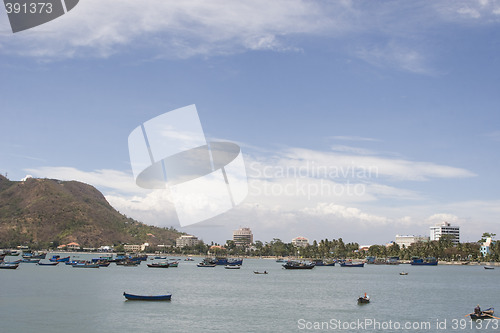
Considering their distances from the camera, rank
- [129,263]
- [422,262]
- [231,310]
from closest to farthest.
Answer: [231,310]
[129,263]
[422,262]

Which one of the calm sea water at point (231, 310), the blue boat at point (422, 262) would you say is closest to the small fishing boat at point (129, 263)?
the calm sea water at point (231, 310)

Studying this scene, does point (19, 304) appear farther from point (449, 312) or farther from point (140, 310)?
point (449, 312)

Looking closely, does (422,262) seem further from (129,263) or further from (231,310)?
(231,310)

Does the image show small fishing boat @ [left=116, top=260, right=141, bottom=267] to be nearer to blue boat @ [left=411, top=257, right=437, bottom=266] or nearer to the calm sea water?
the calm sea water

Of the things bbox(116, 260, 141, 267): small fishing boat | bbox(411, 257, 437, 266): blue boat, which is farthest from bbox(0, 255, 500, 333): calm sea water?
bbox(411, 257, 437, 266): blue boat

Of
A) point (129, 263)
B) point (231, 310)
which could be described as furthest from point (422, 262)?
point (231, 310)

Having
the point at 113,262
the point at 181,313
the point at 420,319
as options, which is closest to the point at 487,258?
the point at 113,262

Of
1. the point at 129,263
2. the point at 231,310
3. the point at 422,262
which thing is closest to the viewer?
the point at 231,310

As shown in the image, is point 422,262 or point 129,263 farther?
point 422,262

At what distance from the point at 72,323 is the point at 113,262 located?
487ft

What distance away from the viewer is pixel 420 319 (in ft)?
160

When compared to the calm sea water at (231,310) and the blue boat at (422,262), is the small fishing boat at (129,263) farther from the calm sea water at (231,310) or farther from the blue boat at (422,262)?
the blue boat at (422,262)

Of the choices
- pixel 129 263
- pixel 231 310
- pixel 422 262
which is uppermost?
pixel 422 262

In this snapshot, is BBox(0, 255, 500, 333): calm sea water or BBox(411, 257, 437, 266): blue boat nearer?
BBox(0, 255, 500, 333): calm sea water
